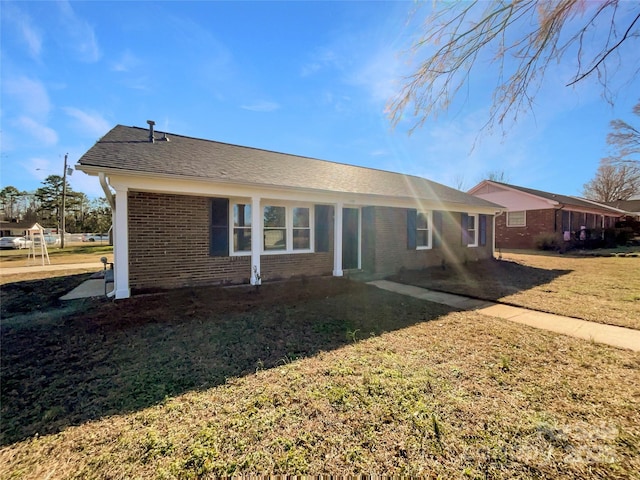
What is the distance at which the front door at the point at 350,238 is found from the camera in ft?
32.6

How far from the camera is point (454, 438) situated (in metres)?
2.24

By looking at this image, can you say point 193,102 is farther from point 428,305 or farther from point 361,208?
point 428,305

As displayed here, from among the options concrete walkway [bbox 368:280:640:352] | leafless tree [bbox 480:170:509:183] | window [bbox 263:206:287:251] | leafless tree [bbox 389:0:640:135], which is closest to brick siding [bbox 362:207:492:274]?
concrete walkway [bbox 368:280:640:352]

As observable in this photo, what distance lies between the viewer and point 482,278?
950 cm

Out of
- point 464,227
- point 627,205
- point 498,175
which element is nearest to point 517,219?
point 464,227

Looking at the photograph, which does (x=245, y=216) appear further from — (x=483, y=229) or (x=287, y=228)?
(x=483, y=229)

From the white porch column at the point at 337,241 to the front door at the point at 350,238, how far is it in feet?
2.04

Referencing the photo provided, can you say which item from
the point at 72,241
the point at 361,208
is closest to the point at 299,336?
the point at 361,208

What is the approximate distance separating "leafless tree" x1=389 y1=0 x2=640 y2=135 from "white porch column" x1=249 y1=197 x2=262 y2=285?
4.56 m

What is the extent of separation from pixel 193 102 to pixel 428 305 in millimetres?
10386

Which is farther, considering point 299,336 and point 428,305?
point 428,305

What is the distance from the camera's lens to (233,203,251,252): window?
7.82 meters

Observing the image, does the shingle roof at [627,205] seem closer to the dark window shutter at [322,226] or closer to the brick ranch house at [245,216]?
the brick ranch house at [245,216]

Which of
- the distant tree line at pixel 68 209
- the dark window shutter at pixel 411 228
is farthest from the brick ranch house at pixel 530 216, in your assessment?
the distant tree line at pixel 68 209
